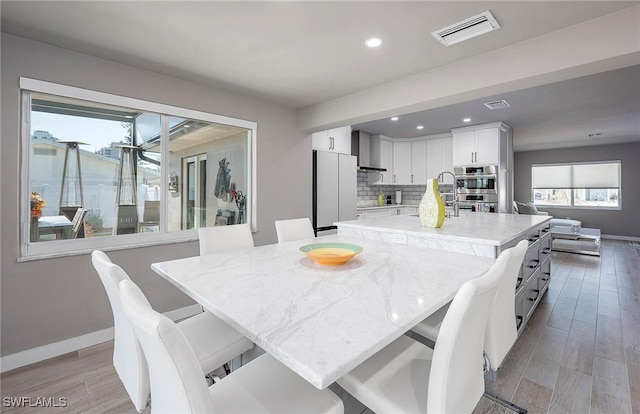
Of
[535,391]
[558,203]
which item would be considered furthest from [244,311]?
[558,203]

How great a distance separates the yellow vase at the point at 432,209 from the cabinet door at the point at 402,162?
4.19 m

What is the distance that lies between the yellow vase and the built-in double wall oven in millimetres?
3508

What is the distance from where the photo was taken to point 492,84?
7.63ft

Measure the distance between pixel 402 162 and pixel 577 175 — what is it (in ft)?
16.9

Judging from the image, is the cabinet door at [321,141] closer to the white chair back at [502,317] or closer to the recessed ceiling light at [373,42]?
the recessed ceiling light at [373,42]

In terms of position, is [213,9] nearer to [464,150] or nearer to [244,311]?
[244,311]

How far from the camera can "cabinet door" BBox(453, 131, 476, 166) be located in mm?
5445

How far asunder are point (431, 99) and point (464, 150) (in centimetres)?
334

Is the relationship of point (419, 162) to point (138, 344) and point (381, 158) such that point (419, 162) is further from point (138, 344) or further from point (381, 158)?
point (138, 344)

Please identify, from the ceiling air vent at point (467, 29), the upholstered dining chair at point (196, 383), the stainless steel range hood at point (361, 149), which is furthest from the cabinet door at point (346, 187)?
the upholstered dining chair at point (196, 383)

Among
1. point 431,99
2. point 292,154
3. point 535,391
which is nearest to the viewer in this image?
point 535,391

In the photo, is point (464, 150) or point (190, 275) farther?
point (464, 150)

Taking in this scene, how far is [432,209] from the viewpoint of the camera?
235cm

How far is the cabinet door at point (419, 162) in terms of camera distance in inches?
252
